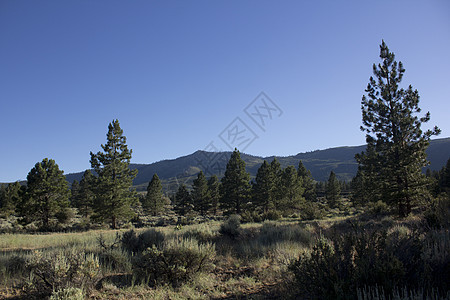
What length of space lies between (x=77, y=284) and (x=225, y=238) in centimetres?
700

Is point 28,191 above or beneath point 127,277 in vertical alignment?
above

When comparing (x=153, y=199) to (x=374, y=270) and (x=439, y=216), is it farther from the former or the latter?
(x=374, y=270)

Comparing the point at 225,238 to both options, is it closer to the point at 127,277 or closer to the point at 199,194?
the point at 127,277

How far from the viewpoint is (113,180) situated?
90.3 ft

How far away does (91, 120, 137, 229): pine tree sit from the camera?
26.1 metres

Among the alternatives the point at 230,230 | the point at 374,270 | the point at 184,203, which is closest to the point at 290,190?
the point at 184,203

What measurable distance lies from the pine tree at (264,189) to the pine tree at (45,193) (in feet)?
92.2

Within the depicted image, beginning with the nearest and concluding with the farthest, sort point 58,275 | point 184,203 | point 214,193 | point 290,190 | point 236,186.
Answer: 1. point 58,275
2. point 236,186
3. point 290,190
4. point 184,203
5. point 214,193

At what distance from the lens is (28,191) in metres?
26.3

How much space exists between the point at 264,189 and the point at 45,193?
30.7 meters

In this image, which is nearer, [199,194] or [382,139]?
[382,139]

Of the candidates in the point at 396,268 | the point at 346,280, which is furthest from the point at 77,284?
the point at 396,268

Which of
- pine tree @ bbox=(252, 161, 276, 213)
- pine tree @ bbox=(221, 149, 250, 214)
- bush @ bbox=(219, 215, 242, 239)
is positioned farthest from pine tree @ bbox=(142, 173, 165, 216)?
bush @ bbox=(219, 215, 242, 239)

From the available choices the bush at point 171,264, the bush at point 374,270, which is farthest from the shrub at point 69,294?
the bush at point 374,270
